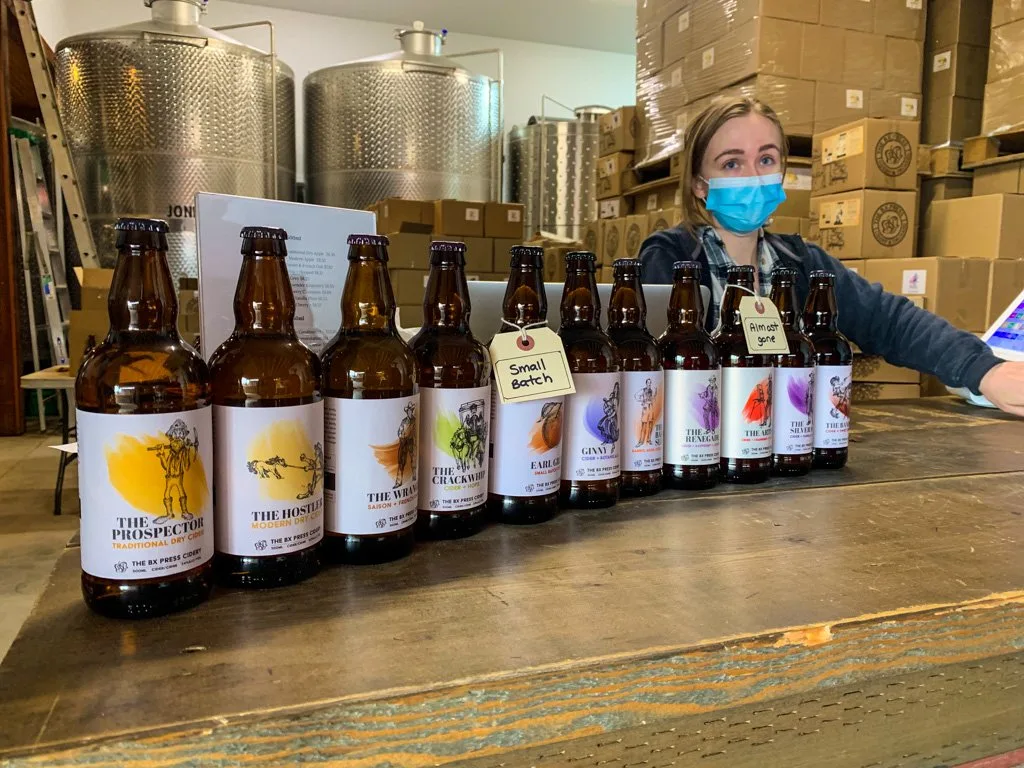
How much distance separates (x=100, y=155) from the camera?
4086 mm

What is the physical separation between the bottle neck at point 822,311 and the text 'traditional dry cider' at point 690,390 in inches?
8.0

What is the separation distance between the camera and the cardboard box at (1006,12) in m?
2.73

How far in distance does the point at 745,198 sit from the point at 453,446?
4.03 ft

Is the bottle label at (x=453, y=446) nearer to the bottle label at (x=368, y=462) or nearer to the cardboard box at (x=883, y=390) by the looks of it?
the bottle label at (x=368, y=462)

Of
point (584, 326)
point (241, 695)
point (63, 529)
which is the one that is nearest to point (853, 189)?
point (584, 326)

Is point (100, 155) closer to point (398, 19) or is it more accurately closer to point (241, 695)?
point (398, 19)

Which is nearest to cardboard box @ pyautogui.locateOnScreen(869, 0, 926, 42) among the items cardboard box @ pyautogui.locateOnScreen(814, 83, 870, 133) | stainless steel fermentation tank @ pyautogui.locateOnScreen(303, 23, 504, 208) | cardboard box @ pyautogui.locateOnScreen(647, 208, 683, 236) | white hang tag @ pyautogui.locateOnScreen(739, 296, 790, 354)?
cardboard box @ pyautogui.locateOnScreen(814, 83, 870, 133)

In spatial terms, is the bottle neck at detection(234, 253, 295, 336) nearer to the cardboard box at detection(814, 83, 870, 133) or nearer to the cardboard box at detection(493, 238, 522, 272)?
the cardboard box at detection(814, 83, 870, 133)

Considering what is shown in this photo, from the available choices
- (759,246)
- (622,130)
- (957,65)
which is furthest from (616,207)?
(759,246)

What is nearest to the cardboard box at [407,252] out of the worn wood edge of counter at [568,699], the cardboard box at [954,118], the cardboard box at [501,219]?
the cardboard box at [501,219]

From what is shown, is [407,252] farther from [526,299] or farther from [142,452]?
[142,452]

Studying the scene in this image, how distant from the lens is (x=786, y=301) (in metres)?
1.02

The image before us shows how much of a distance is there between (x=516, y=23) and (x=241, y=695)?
5.84 meters

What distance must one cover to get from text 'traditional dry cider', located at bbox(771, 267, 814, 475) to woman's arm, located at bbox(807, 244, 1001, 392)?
0.78 m
